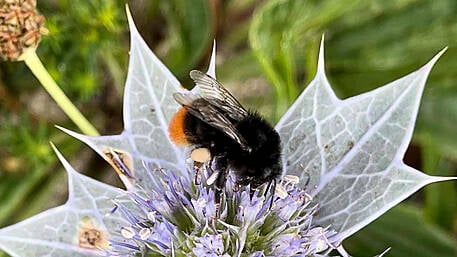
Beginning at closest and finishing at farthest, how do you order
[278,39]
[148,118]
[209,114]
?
[209,114] → [148,118] → [278,39]

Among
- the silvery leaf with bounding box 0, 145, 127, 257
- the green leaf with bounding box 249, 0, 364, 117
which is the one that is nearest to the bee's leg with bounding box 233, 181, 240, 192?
the silvery leaf with bounding box 0, 145, 127, 257

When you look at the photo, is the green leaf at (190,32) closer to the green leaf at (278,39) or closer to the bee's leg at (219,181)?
the green leaf at (278,39)

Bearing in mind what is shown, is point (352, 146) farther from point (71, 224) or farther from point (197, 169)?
point (71, 224)

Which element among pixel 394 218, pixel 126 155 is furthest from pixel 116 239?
pixel 394 218

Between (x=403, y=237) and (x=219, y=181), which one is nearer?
(x=219, y=181)

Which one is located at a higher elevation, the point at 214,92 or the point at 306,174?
the point at 214,92

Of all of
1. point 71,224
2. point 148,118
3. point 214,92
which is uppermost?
point 214,92

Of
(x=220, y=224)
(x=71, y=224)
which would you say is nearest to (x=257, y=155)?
(x=220, y=224)

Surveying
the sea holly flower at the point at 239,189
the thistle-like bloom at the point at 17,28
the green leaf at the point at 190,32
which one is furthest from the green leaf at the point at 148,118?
the green leaf at the point at 190,32
